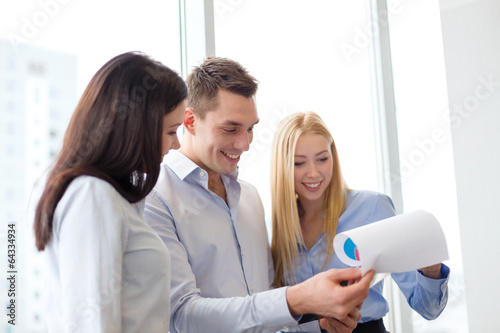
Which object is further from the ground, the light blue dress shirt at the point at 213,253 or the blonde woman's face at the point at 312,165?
the blonde woman's face at the point at 312,165

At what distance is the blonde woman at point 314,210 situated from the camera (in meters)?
1.80

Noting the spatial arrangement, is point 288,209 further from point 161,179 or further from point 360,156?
point 360,156

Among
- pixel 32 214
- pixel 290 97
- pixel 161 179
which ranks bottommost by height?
pixel 32 214

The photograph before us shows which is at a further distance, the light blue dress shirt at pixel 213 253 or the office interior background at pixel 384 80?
the office interior background at pixel 384 80

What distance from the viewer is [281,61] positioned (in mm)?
2818

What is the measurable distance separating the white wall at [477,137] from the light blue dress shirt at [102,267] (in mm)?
2423

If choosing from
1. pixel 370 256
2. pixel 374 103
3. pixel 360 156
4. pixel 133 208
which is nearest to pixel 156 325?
pixel 133 208

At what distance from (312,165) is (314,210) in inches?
7.3

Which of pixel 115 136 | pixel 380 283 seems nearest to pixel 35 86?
pixel 115 136

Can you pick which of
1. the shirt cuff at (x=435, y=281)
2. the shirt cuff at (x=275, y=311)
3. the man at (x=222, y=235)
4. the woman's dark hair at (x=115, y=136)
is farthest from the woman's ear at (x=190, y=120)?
the shirt cuff at (x=435, y=281)

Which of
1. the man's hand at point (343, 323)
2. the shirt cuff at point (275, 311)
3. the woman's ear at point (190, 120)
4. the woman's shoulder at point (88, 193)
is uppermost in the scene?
the woman's ear at point (190, 120)

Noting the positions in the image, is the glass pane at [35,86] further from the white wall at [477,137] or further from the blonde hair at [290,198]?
the white wall at [477,137]

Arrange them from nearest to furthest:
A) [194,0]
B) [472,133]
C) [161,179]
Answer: [161,179] < [194,0] < [472,133]

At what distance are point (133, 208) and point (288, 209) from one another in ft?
2.66
